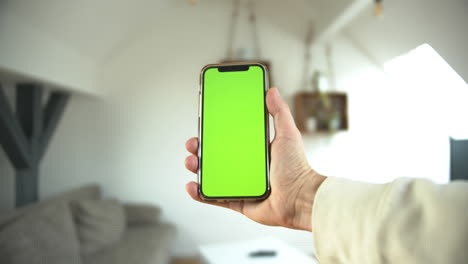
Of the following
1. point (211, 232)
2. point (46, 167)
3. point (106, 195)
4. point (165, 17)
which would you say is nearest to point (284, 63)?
point (165, 17)

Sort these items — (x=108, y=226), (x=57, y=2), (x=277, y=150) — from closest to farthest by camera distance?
(x=277, y=150) → (x=57, y=2) → (x=108, y=226)

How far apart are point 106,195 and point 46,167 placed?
0.55m

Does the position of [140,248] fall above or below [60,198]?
below

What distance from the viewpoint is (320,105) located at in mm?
2375

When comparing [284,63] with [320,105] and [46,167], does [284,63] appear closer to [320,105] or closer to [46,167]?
[320,105]

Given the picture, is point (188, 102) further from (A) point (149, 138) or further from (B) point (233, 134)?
(B) point (233, 134)

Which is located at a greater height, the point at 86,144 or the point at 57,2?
the point at 57,2

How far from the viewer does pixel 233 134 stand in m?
0.56

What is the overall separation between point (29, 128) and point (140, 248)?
3.47 ft

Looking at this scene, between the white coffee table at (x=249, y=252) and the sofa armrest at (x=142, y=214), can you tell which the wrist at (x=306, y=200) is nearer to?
the white coffee table at (x=249, y=252)

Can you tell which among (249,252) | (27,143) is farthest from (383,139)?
(27,143)

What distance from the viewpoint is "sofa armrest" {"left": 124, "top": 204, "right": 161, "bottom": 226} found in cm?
221

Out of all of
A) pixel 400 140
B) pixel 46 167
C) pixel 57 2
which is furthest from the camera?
pixel 46 167

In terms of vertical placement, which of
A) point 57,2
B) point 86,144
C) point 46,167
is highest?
point 57,2
